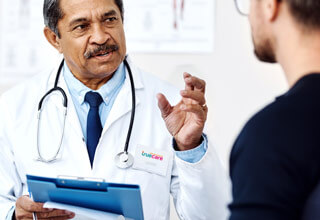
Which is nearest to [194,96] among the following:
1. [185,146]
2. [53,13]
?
[185,146]

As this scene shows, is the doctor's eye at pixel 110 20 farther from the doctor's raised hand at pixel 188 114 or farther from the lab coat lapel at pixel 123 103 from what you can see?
the doctor's raised hand at pixel 188 114

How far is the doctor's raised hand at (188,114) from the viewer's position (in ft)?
4.20

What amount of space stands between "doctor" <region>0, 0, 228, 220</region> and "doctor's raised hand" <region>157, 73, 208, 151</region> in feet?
0.44

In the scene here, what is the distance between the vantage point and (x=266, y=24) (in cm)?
85

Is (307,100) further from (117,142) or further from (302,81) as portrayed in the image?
(117,142)

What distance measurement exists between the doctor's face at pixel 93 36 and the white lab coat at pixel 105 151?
11 centimetres

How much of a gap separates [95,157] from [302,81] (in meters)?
0.93

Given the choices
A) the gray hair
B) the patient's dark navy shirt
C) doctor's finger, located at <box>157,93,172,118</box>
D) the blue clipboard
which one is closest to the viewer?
the patient's dark navy shirt

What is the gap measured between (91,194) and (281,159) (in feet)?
2.08

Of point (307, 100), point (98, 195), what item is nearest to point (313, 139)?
point (307, 100)

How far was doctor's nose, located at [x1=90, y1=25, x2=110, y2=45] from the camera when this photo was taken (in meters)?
1.58

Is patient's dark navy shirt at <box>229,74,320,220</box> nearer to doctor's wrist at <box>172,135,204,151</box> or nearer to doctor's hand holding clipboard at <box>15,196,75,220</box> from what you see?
doctor's wrist at <box>172,135,204,151</box>

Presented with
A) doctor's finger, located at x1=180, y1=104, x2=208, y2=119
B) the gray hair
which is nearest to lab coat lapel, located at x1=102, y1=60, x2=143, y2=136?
the gray hair

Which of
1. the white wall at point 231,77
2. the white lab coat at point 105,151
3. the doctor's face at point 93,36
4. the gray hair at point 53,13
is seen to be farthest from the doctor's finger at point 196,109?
the white wall at point 231,77
